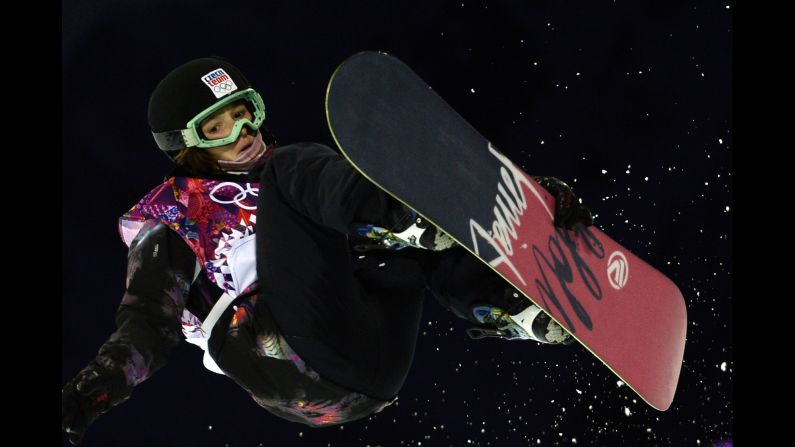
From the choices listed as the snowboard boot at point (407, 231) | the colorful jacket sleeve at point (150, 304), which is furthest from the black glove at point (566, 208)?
the colorful jacket sleeve at point (150, 304)

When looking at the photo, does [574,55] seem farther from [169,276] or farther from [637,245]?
[169,276]

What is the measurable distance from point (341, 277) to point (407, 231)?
0.25 m

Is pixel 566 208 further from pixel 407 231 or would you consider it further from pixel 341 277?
pixel 341 277

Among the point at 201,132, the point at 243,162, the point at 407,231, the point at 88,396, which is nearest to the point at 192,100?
the point at 201,132

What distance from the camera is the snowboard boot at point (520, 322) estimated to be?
7.97 feet

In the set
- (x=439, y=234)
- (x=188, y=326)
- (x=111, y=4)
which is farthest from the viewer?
(x=111, y=4)

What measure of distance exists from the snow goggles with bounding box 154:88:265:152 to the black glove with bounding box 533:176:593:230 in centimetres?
73

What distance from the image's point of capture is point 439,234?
227 centimetres

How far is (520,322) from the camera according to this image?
2.46 meters

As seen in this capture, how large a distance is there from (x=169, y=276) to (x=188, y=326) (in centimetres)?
A: 21

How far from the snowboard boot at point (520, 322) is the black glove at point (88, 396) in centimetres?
83

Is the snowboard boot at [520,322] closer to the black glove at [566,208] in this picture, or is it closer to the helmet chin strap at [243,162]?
the black glove at [566,208]

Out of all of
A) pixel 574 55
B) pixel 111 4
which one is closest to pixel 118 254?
pixel 111 4

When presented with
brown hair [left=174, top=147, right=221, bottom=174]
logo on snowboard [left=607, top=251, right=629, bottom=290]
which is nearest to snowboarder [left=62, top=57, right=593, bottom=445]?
brown hair [left=174, top=147, right=221, bottom=174]
